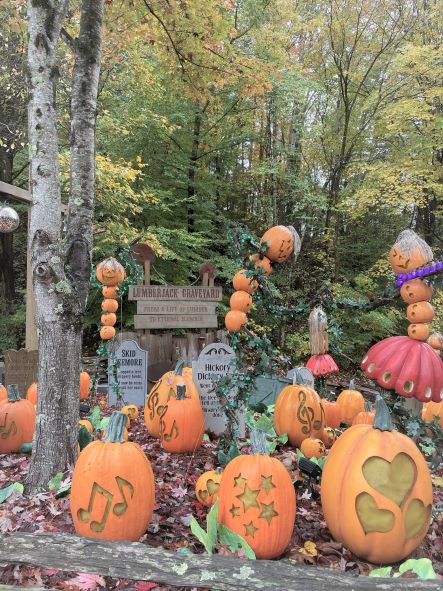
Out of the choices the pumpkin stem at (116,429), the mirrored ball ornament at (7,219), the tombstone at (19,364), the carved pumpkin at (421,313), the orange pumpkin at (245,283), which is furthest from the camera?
the tombstone at (19,364)

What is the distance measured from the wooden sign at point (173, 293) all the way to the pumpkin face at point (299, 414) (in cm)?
424

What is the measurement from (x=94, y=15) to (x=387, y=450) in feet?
11.7

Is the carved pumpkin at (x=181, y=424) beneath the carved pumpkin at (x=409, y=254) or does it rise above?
beneath

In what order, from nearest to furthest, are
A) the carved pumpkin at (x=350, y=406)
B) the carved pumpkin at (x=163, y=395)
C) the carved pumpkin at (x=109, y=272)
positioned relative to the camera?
the carved pumpkin at (x=163, y=395)
the carved pumpkin at (x=350, y=406)
the carved pumpkin at (x=109, y=272)

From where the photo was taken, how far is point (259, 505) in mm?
2336

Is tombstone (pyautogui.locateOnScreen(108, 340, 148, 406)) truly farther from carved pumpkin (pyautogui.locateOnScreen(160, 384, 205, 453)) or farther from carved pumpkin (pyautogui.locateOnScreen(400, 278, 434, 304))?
carved pumpkin (pyautogui.locateOnScreen(400, 278, 434, 304))

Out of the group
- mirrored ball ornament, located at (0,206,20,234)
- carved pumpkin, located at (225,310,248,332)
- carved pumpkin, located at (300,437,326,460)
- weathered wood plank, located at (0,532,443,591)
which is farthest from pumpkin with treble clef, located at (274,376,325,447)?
mirrored ball ornament, located at (0,206,20,234)

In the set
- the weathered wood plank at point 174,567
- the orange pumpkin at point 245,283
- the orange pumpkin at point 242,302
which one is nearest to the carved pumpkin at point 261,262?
the orange pumpkin at point 245,283

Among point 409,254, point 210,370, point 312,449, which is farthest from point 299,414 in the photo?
point 409,254

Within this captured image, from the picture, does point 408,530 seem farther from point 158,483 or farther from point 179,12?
point 179,12

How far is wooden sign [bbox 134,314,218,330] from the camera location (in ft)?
25.6

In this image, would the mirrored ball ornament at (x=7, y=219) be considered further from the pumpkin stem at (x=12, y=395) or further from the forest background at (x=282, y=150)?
the forest background at (x=282, y=150)

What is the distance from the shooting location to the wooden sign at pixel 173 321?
25.6 ft

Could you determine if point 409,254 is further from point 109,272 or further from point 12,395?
point 109,272
